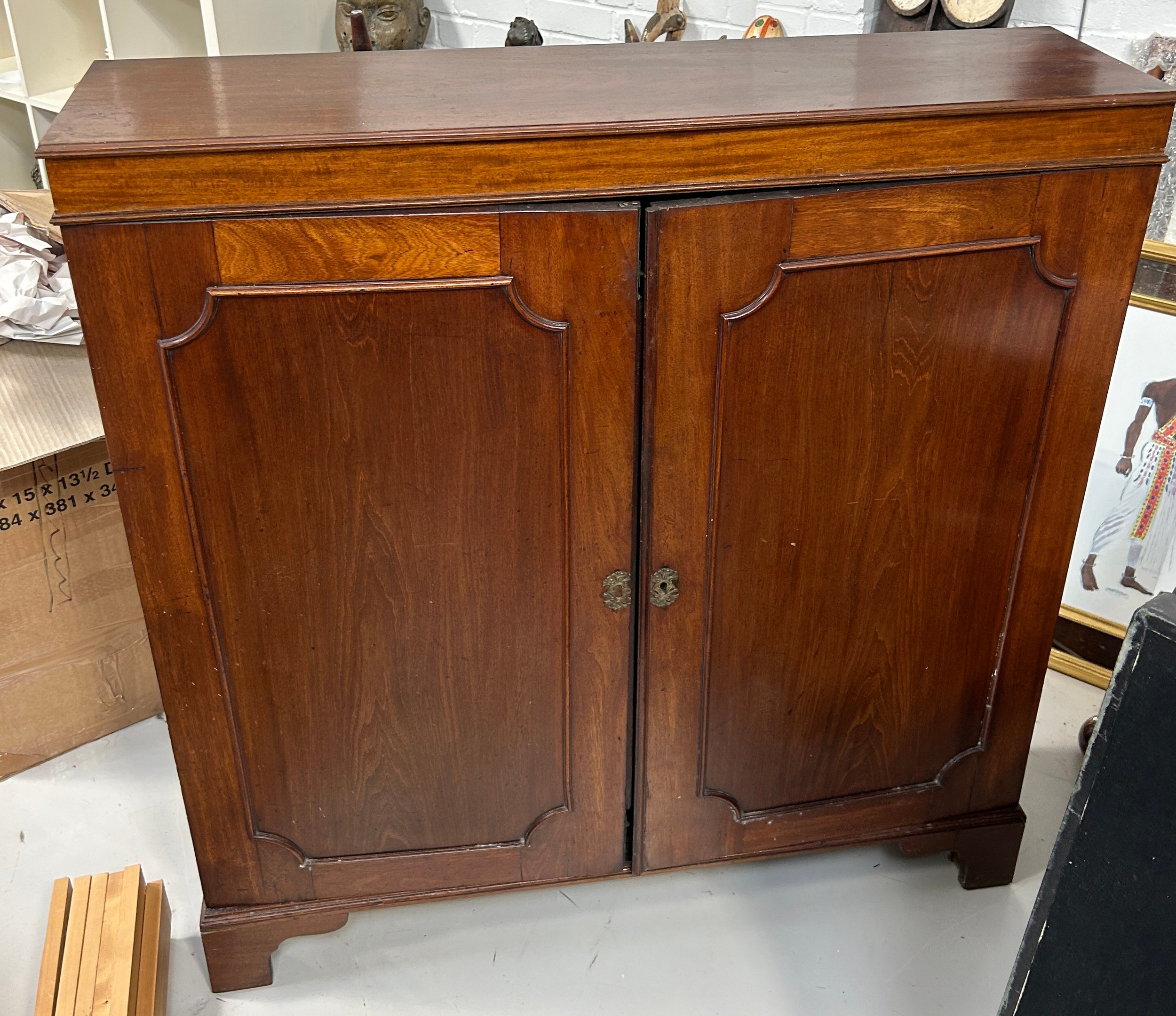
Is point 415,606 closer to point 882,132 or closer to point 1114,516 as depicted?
point 882,132

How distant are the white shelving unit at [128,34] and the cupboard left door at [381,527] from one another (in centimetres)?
165

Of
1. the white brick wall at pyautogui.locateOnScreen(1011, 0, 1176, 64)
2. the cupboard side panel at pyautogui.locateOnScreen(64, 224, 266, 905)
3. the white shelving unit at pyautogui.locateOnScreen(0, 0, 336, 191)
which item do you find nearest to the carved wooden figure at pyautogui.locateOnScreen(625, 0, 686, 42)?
the white brick wall at pyautogui.locateOnScreen(1011, 0, 1176, 64)

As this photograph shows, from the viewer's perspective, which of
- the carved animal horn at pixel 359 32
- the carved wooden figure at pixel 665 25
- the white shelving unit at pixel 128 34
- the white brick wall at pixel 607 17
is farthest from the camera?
the white shelving unit at pixel 128 34

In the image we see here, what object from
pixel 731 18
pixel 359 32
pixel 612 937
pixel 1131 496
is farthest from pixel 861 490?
pixel 731 18

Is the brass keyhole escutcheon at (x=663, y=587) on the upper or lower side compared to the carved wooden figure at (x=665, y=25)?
lower

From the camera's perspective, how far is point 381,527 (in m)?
1.33

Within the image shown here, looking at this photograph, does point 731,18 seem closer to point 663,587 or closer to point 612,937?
point 663,587

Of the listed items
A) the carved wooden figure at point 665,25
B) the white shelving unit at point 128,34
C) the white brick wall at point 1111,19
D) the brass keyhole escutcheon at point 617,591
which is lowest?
the brass keyhole escutcheon at point 617,591

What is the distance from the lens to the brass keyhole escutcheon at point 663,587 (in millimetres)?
1407

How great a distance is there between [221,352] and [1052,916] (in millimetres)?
905

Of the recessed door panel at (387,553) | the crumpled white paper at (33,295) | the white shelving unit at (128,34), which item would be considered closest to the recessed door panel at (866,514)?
the recessed door panel at (387,553)

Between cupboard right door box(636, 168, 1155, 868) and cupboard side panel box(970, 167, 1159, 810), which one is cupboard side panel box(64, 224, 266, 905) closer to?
cupboard right door box(636, 168, 1155, 868)

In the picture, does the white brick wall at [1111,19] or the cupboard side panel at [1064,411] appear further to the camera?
the white brick wall at [1111,19]

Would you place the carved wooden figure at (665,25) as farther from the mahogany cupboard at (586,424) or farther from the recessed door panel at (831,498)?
the recessed door panel at (831,498)
